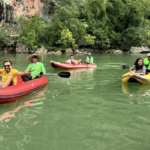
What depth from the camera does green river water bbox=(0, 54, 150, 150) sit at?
2.69 meters

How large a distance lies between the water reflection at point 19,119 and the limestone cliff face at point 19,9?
87.8ft

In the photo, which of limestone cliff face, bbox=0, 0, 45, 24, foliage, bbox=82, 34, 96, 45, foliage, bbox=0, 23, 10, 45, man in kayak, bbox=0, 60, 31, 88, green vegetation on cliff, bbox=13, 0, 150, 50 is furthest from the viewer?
foliage, bbox=82, 34, 96, 45

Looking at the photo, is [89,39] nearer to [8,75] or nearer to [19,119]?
[8,75]

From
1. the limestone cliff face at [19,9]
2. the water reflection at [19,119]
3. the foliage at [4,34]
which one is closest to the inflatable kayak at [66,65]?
the water reflection at [19,119]

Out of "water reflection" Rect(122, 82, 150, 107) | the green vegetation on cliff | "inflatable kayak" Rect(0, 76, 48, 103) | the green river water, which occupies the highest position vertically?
the green vegetation on cliff

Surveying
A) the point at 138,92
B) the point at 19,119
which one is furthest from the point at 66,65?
the point at 19,119

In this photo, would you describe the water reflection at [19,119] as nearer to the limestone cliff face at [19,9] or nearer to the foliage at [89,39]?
the limestone cliff face at [19,9]

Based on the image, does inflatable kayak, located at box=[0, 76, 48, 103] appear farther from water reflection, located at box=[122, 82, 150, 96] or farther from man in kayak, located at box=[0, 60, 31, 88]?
water reflection, located at box=[122, 82, 150, 96]

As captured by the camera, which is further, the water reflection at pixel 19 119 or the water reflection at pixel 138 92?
the water reflection at pixel 138 92

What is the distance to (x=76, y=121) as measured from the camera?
136 inches

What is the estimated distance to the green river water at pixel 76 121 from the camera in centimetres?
269

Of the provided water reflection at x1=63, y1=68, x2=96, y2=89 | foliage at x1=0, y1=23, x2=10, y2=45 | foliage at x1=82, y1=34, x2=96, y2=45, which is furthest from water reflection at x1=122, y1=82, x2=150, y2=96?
foliage at x1=0, y1=23, x2=10, y2=45

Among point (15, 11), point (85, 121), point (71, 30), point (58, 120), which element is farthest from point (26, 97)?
point (15, 11)

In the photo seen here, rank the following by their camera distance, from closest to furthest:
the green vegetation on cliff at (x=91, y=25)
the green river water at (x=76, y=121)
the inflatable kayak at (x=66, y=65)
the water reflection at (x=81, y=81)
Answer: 1. the green river water at (x=76, y=121)
2. the water reflection at (x=81, y=81)
3. the inflatable kayak at (x=66, y=65)
4. the green vegetation on cliff at (x=91, y=25)
